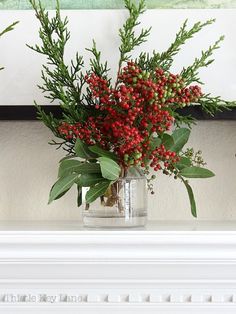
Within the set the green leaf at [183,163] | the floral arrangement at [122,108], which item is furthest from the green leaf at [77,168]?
the green leaf at [183,163]

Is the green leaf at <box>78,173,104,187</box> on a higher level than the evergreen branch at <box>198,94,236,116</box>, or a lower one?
lower

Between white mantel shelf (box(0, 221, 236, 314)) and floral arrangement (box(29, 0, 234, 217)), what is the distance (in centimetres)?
8

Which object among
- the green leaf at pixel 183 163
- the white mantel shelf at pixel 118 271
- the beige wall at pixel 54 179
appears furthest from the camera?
the beige wall at pixel 54 179

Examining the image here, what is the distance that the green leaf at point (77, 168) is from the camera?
34.4 inches

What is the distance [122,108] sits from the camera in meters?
0.86

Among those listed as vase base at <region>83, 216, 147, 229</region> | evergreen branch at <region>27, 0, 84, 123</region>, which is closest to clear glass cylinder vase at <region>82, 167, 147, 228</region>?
vase base at <region>83, 216, 147, 229</region>

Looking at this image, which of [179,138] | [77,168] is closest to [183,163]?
[179,138]

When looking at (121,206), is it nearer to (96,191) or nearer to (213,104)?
(96,191)

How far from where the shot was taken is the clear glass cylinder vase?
34.3 inches

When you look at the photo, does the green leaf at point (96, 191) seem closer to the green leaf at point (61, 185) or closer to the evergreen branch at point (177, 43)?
the green leaf at point (61, 185)

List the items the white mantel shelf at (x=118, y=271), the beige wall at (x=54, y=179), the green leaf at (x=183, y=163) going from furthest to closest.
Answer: the beige wall at (x=54, y=179) < the green leaf at (x=183, y=163) < the white mantel shelf at (x=118, y=271)

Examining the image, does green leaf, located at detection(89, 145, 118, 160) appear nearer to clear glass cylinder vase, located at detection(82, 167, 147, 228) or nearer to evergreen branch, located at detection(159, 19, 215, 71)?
clear glass cylinder vase, located at detection(82, 167, 147, 228)

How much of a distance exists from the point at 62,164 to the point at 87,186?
1.7 inches

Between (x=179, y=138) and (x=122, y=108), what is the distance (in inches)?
4.0
